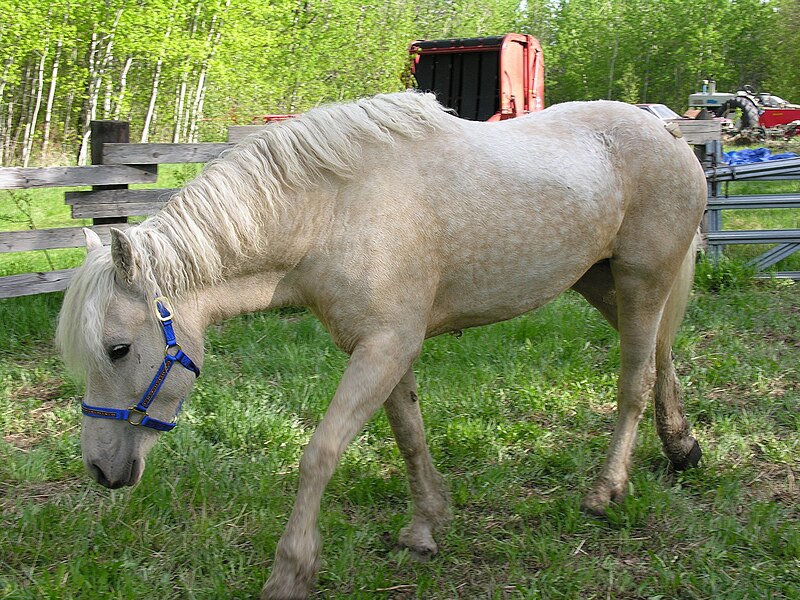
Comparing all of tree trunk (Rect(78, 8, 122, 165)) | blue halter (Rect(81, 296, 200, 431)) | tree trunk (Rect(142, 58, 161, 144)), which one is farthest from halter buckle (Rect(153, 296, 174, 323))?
tree trunk (Rect(142, 58, 161, 144))

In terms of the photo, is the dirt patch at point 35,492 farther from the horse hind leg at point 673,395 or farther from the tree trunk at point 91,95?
the tree trunk at point 91,95

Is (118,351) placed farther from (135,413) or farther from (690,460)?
(690,460)

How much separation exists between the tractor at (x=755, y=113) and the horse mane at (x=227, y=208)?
24.4m

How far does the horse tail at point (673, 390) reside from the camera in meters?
4.00

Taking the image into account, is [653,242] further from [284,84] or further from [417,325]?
[284,84]

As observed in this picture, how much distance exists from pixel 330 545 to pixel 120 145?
195 inches

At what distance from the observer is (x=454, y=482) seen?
395cm

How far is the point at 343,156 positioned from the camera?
3049mm

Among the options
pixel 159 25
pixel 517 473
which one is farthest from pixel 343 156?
pixel 159 25

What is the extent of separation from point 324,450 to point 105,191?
5111 mm

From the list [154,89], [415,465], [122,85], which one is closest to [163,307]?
[415,465]

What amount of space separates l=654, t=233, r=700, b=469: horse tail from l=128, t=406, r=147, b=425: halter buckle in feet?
8.79

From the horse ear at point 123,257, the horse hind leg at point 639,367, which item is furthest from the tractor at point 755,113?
the horse ear at point 123,257

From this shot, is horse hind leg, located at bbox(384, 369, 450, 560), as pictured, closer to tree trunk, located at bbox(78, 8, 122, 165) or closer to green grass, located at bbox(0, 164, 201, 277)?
green grass, located at bbox(0, 164, 201, 277)
